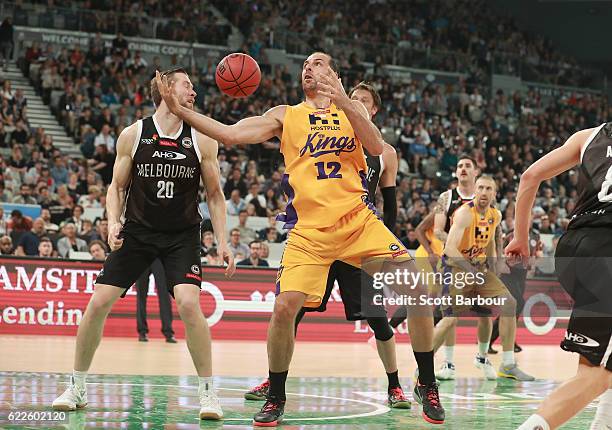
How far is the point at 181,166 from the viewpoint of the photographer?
261 inches

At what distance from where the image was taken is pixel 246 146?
2238 centimetres

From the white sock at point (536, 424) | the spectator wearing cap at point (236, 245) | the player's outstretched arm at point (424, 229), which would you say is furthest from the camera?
the spectator wearing cap at point (236, 245)

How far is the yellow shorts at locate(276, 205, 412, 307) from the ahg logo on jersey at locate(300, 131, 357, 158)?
445 millimetres

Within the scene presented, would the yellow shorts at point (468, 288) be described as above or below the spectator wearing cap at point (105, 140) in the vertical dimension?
below

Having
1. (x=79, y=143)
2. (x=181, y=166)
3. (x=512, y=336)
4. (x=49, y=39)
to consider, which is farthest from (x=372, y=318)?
(x=49, y=39)

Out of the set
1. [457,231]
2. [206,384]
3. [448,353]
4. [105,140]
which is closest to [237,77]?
[206,384]

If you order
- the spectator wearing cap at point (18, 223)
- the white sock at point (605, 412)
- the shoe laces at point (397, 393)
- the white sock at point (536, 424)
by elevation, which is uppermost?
the white sock at point (536, 424)

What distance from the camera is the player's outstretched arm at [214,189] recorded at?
6.68 meters

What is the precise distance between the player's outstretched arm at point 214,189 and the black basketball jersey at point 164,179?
0.06 metres

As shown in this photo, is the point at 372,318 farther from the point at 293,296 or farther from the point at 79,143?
the point at 79,143

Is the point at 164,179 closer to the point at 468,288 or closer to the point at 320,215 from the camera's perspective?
the point at 320,215

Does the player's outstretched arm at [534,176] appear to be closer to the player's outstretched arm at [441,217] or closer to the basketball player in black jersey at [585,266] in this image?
the basketball player in black jersey at [585,266]

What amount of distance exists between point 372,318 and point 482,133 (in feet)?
69.4

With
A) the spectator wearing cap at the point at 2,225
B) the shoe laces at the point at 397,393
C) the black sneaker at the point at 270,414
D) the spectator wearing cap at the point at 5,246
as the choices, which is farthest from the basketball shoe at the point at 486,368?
the spectator wearing cap at the point at 2,225
